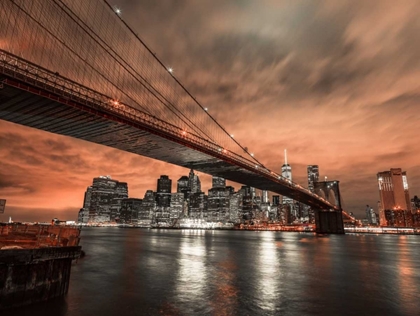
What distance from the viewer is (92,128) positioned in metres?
32.8

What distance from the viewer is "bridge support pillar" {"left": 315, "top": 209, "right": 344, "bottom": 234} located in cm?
9701

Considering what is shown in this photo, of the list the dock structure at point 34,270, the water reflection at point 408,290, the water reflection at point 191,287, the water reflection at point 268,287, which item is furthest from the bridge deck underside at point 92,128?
the water reflection at point 408,290

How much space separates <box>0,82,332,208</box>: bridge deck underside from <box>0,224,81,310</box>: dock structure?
1679 centimetres

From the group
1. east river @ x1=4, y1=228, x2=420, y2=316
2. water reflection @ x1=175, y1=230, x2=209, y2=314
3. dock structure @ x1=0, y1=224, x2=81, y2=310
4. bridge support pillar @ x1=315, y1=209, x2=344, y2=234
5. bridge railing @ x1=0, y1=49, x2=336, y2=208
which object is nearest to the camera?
dock structure @ x1=0, y1=224, x2=81, y2=310

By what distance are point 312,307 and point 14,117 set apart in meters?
31.1

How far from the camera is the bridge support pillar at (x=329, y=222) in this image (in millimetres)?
97006

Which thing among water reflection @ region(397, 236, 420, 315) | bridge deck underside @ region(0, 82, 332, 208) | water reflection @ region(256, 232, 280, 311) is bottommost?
water reflection @ region(397, 236, 420, 315)

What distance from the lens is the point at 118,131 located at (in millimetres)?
34000

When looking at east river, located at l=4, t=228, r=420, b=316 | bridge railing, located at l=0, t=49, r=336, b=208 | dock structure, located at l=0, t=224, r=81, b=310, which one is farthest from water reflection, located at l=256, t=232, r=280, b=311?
bridge railing, located at l=0, t=49, r=336, b=208

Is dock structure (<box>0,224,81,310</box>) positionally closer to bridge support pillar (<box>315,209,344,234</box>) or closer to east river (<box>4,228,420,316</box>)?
east river (<box>4,228,420,316</box>)

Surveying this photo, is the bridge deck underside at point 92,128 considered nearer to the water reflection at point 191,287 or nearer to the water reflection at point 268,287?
the water reflection at point 191,287

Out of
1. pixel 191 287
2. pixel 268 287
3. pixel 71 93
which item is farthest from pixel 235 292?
pixel 71 93

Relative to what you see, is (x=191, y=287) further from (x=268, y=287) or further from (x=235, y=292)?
(x=268, y=287)

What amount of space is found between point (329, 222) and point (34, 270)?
102938 mm
